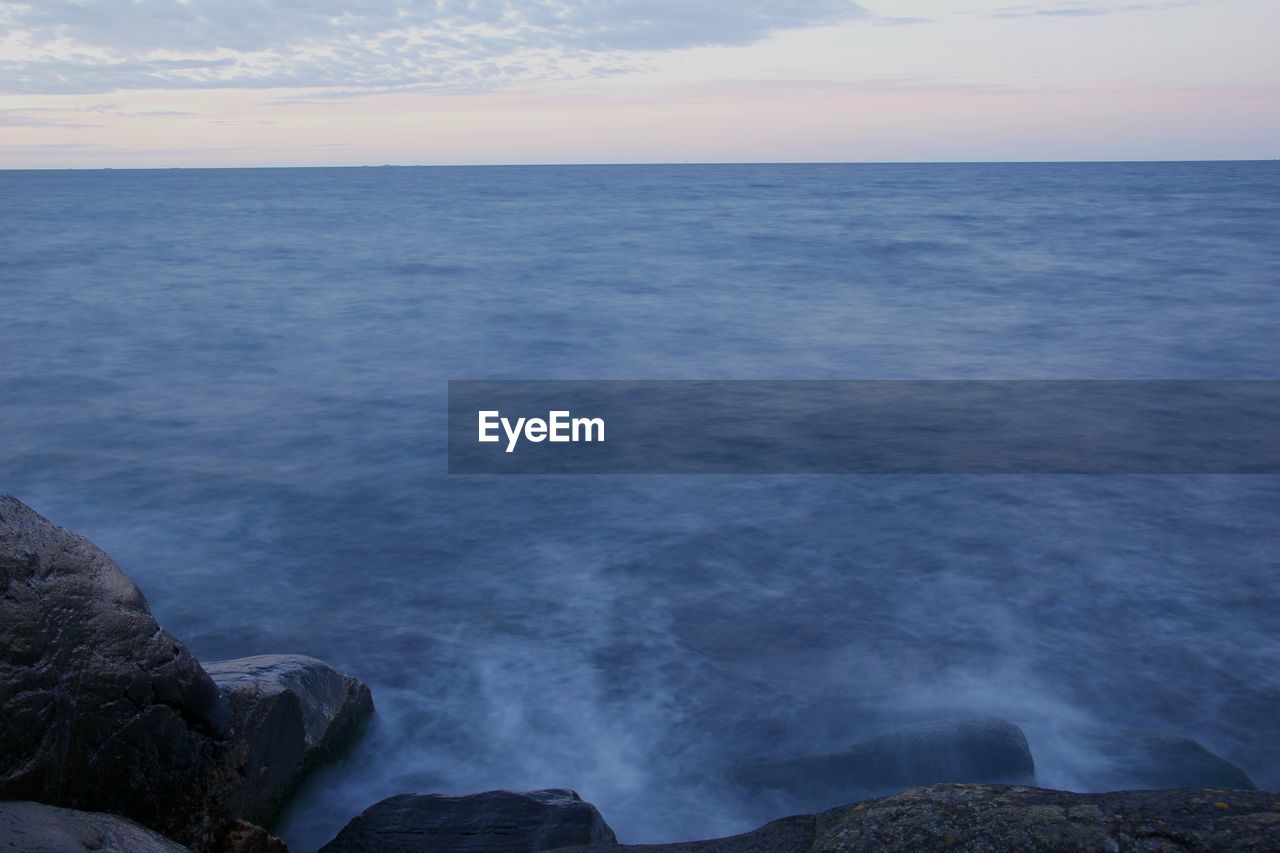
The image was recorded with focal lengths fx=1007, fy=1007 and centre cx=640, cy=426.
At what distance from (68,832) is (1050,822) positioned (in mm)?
3165

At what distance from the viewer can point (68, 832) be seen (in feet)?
11.0

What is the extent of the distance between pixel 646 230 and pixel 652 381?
2576 cm

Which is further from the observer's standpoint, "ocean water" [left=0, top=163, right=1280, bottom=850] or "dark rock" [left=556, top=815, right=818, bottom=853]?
"ocean water" [left=0, top=163, right=1280, bottom=850]

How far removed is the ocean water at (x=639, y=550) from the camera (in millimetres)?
6363

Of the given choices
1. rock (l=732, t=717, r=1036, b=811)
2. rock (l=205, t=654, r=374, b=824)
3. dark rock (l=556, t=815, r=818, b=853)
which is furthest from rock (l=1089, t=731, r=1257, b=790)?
rock (l=205, t=654, r=374, b=824)

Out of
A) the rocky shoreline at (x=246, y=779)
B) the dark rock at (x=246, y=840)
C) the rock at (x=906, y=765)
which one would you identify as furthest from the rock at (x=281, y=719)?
the rock at (x=906, y=765)

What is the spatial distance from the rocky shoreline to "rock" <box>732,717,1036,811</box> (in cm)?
1

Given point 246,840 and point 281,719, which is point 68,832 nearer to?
point 246,840

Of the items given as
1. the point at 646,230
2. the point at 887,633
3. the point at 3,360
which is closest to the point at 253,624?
the point at 887,633

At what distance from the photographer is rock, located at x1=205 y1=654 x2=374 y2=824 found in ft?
15.4

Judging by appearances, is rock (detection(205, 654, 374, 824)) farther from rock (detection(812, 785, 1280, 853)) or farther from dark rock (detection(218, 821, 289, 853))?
rock (detection(812, 785, 1280, 853))

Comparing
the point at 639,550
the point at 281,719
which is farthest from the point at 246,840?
the point at 639,550

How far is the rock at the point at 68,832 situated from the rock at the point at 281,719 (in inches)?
34.3

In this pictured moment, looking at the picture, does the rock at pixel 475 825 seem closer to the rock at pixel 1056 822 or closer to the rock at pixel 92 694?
the rock at pixel 92 694
